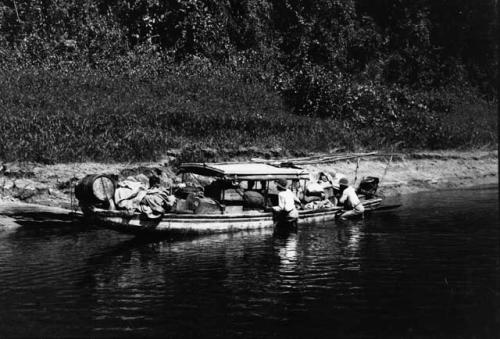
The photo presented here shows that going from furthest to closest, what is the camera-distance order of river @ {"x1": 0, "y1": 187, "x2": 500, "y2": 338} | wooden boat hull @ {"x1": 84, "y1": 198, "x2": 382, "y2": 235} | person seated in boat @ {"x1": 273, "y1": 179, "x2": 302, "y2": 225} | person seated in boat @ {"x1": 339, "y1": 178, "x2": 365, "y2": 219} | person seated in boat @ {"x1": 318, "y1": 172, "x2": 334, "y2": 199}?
person seated in boat @ {"x1": 318, "y1": 172, "x2": 334, "y2": 199} < person seated in boat @ {"x1": 339, "y1": 178, "x2": 365, "y2": 219} < person seated in boat @ {"x1": 273, "y1": 179, "x2": 302, "y2": 225} < wooden boat hull @ {"x1": 84, "y1": 198, "x2": 382, "y2": 235} < river @ {"x1": 0, "y1": 187, "x2": 500, "y2": 338}

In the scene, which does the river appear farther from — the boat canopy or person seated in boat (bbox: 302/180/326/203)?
person seated in boat (bbox: 302/180/326/203)

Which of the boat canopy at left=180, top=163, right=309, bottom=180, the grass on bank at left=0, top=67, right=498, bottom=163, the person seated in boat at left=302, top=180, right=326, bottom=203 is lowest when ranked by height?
the person seated in boat at left=302, top=180, right=326, bottom=203

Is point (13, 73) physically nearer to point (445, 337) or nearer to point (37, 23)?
point (37, 23)

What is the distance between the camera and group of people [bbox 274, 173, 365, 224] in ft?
67.0

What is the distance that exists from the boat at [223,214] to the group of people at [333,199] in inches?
12.4

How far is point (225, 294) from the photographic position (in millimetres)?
12555

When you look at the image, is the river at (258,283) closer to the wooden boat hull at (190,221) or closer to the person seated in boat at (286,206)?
the wooden boat hull at (190,221)

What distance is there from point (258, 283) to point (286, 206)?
7137 millimetres

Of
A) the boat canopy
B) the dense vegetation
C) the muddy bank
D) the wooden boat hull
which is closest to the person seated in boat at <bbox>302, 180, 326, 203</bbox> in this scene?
the wooden boat hull

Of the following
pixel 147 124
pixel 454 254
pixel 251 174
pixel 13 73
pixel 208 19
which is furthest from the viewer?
pixel 208 19

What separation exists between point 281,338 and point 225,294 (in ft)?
8.89

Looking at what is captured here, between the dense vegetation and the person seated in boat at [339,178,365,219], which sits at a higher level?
the dense vegetation

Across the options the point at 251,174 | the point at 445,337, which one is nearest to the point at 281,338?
the point at 445,337

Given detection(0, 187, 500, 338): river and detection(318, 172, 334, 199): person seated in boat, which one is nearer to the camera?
detection(0, 187, 500, 338): river
